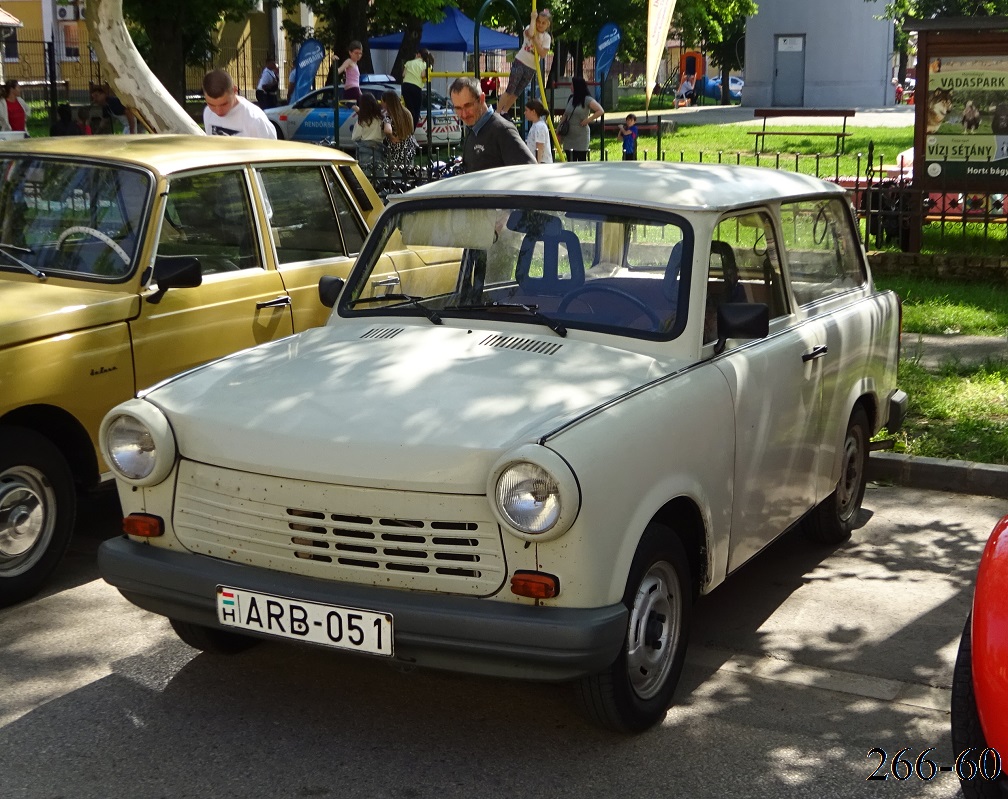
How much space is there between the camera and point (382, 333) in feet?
16.6

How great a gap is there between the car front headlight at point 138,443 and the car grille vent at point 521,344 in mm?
1207

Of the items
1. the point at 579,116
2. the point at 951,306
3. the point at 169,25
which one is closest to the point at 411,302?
the point at 951,306

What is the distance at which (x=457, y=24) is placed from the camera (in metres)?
33.8

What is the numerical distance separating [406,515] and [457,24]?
3156 cm

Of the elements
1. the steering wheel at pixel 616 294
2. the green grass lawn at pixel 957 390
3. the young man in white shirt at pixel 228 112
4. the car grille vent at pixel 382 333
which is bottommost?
the green grass lawn at pixel 957 390

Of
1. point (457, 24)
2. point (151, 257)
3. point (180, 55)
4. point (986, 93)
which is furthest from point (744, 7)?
point (151, 257)

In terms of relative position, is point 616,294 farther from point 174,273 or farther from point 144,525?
point 174,273

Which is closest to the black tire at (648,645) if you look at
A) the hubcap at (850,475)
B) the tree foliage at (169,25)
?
the hubcap at (850,475)

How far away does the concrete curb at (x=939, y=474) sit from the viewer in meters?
7.18

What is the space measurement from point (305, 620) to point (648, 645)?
3.71 feet

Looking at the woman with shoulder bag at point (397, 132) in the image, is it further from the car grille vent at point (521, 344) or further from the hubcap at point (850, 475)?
the car grille vent at point (521, 344)

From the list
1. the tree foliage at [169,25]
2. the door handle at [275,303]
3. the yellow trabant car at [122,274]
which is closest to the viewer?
the yellow trabant car at [122,274]

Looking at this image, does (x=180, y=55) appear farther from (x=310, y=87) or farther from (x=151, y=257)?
(x=151, y=257)

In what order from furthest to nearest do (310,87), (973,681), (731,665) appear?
(310,87), (731,665), (973,681)
